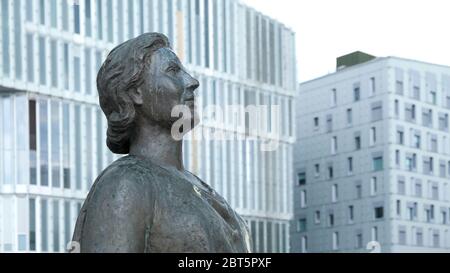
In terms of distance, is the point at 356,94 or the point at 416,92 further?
the point at 356,94

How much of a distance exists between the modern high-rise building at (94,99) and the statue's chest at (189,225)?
54588 mm

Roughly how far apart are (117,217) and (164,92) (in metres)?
0.71

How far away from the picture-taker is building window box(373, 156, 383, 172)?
96.6m

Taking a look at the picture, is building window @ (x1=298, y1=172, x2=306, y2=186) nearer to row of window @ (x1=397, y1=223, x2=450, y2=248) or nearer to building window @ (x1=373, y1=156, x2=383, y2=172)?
building window @ (x1=373, y1=156, x2=383, y2=172)

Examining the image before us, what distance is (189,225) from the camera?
5539 millimetres

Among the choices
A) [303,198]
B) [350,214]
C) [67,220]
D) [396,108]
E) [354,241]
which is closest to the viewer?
[67,220]

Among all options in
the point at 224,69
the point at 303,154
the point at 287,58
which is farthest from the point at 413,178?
the point at 224,69

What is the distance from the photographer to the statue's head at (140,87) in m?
5.75

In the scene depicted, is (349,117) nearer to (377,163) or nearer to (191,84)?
(377,163)

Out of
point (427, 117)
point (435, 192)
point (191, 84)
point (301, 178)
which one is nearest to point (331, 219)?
point (301, 178)

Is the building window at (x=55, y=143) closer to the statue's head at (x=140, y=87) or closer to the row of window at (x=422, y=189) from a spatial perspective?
the row of window at (x=422, y=189)

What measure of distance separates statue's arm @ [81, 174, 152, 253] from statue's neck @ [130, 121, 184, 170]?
313mm

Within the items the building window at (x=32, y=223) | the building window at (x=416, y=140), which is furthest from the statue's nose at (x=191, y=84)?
the building window at (x=416, y=140)
